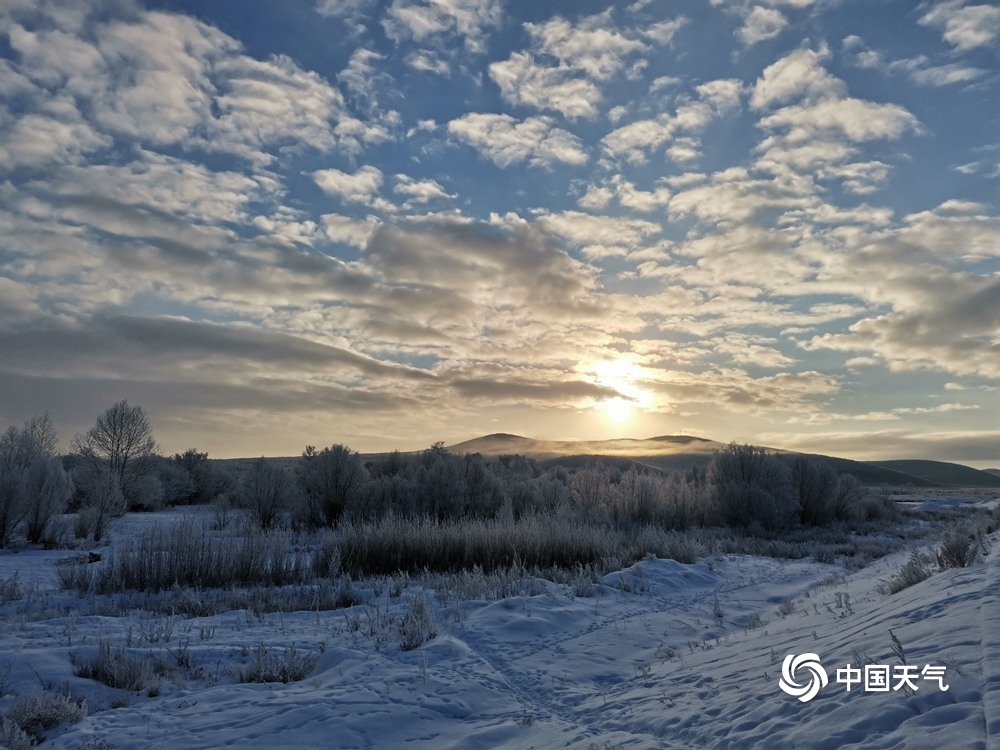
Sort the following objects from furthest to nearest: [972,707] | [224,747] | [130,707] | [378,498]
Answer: [378,498]
[130,707]
[224,747]
[972,707]

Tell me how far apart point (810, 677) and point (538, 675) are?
3.25m

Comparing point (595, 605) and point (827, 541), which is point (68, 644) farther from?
point (827, 541)

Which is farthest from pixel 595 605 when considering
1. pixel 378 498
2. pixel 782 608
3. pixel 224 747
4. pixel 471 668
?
pixel 378 498

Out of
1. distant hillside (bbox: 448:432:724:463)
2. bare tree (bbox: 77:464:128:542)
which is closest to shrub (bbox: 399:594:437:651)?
bare tree (bbox: 77:464:128:542)

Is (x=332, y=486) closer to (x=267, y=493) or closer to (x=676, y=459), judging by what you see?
(x=267, y=493)

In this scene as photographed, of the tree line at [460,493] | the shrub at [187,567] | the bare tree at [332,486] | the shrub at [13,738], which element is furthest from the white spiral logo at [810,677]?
the bare tree at [332,486]

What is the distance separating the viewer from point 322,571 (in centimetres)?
1354

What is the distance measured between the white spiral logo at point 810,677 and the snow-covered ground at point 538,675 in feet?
0.25

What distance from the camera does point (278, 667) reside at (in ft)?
23.8

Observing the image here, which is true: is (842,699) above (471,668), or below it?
above

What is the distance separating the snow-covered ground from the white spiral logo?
3.0 inches

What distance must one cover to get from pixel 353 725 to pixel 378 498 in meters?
17.2

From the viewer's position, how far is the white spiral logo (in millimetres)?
4707

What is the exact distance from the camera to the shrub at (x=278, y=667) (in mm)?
7078
